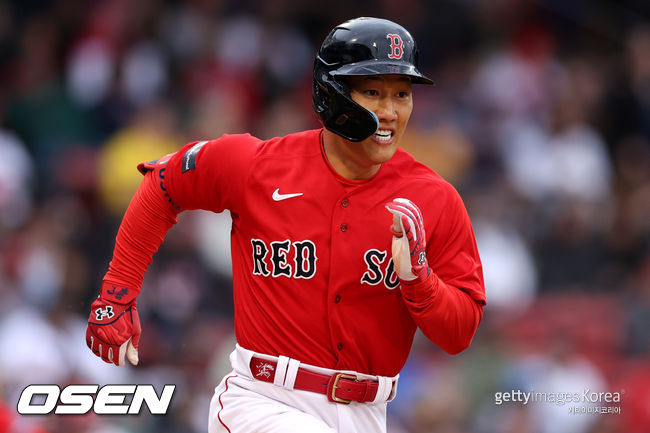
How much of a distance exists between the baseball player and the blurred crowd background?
173 centimetres

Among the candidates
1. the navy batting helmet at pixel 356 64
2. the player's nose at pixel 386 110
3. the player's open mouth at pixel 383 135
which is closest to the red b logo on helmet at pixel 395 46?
the navy batting helmet at pixel 356 64

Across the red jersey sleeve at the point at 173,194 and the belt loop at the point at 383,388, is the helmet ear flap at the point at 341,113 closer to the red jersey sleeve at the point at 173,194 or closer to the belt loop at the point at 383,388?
the red jersey sleeve at the point at 173,194

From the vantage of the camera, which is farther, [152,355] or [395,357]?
[152,355]

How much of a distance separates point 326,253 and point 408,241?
0.43 meters

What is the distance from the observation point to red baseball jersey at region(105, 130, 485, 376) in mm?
4051

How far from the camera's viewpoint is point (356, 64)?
4.00 meters

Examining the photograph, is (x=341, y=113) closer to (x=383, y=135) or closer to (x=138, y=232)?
(x=383, y=135)

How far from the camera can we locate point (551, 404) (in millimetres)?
7691

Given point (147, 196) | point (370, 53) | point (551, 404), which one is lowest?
point (551, 404)

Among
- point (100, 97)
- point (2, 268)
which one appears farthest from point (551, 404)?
point (100, 97)

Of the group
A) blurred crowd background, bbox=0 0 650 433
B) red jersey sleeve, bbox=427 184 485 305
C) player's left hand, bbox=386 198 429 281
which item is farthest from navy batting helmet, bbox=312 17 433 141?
blurred crowd background, bbox=0 0 650 433

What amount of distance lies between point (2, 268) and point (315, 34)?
5.32m

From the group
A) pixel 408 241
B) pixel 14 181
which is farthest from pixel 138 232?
pixel 14 181

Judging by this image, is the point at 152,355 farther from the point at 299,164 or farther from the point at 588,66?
the point at 588,66
